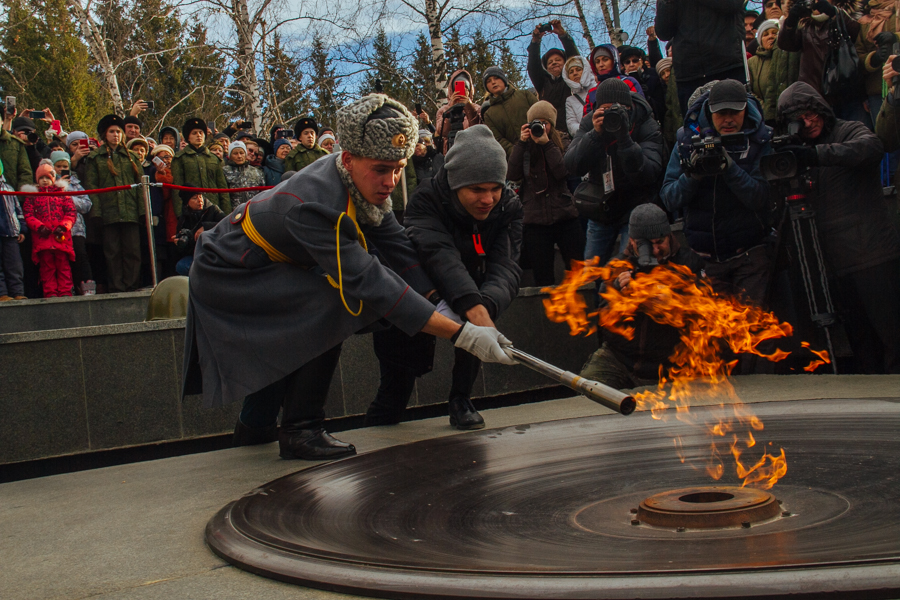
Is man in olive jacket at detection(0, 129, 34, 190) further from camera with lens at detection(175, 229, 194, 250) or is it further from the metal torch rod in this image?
the metal torch rod

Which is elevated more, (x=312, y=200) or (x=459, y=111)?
(x=459, y=111)

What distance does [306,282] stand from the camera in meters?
4.02

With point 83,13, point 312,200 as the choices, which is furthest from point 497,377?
point 83,13

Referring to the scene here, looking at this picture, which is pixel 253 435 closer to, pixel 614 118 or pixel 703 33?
pixel 614 118

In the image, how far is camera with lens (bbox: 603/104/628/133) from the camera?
626 cm

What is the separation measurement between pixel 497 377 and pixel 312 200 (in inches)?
116

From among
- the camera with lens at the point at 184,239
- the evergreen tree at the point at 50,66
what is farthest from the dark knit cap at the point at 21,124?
the evergreen tree at the point at 50,66

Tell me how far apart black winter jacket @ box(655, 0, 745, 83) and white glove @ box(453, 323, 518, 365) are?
472 centimetres

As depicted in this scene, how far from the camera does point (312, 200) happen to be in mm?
3895

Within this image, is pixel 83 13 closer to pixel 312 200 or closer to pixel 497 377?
pixel 497 377

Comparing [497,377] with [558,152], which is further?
[558,152]

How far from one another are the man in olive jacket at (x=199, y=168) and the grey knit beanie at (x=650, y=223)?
5.47 meters

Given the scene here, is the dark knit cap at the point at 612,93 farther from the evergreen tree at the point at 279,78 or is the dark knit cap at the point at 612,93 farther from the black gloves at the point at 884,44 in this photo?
the evergreen tree at the point at 279,78

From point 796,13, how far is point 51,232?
6918 millimetres
